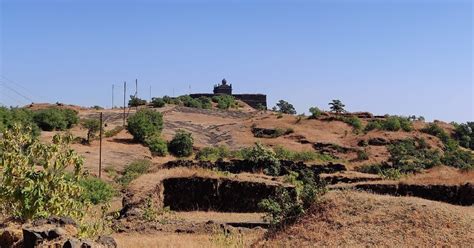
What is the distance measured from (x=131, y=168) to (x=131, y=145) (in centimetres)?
1141

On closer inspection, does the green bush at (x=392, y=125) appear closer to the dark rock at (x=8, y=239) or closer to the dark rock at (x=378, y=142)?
the dark rock at (x=378, y=142)

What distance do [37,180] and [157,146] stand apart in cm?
3666

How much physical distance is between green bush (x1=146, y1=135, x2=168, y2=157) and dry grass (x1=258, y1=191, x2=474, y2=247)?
105 ft

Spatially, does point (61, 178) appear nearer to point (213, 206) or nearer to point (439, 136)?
point (213, 206)

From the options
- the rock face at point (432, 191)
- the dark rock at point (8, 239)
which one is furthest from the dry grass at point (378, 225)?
the rock face at point (432, 191)

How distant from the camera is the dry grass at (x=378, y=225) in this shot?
11750 mm

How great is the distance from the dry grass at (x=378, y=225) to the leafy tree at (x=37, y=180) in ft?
17.1

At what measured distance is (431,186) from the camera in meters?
21.6

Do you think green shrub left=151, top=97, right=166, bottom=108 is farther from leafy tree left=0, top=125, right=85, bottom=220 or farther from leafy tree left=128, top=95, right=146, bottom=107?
leafy tree left=0, top=125, right=85, bottom=220

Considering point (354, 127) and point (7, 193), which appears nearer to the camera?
point (7, 193)

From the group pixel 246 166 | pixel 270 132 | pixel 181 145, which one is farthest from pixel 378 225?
pixel 270 132

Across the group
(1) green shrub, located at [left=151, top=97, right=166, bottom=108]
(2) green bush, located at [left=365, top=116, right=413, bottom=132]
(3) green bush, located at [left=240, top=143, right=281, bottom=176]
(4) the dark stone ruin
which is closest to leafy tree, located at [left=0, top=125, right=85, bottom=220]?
(4) the dark stone ruin

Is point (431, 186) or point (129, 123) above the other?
point (129, 123)

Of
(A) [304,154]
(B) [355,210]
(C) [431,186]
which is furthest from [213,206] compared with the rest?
(A) [304,154]
